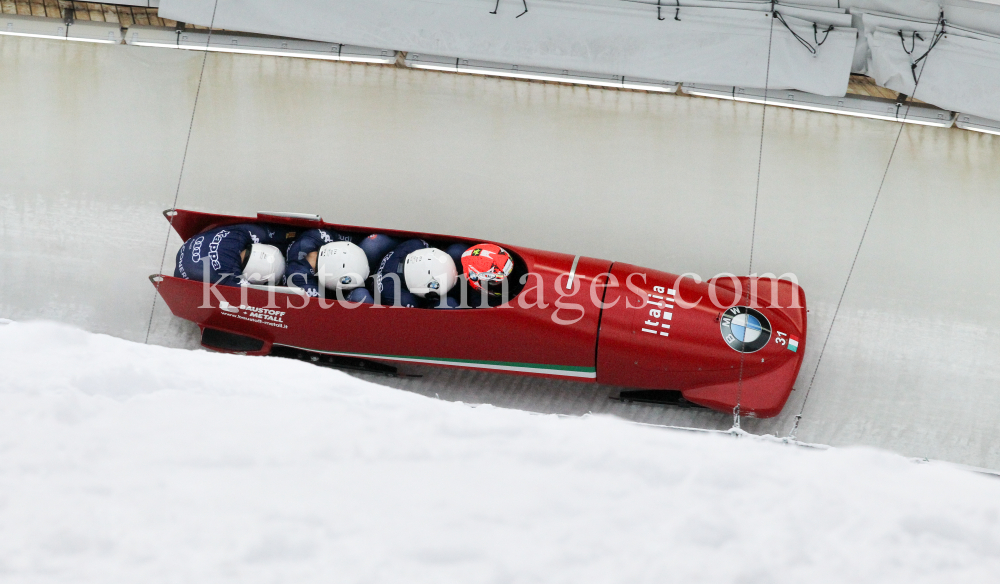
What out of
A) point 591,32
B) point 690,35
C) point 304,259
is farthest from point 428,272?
point 690,35

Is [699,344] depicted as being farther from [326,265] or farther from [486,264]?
[326,265]

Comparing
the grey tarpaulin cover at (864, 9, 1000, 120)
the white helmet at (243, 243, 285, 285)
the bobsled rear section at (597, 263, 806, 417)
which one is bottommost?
the bobsled rear section at (597, 263, 806, 417)

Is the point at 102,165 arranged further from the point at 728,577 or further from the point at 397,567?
the point at 728,577

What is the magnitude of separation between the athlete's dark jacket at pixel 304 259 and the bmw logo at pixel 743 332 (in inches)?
78.2

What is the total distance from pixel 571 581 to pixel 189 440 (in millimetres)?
609

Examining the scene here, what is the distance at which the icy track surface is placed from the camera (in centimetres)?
101

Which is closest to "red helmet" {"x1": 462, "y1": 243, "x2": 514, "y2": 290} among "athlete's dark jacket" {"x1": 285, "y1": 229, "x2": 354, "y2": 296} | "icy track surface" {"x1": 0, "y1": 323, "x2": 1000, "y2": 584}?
"athlete's dark jacket" {"x1": 285, "y1": 229, "x2": 354, "y2": 296}

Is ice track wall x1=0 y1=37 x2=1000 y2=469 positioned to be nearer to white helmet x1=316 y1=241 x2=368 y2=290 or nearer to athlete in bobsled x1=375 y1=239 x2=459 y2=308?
athlete in bobsled x1=375 y1=239 x2=459 y2=308

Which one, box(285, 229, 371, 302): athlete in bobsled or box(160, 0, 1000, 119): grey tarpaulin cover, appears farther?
box(160, 0, 1000, 119): grey tarpaulin cover

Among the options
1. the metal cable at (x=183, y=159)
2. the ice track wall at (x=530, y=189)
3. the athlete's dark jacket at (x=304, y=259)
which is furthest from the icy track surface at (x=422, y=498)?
the metal cable at (x=183, y=159)

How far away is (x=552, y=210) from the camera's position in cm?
427

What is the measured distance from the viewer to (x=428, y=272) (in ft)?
11.6

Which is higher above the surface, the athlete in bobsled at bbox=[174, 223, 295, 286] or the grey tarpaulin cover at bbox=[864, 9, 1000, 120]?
the grey tarpaulin cover at bbox=[864, 9, 1000, 120]

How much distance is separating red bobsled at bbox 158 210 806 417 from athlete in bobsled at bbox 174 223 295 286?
0.22ft
